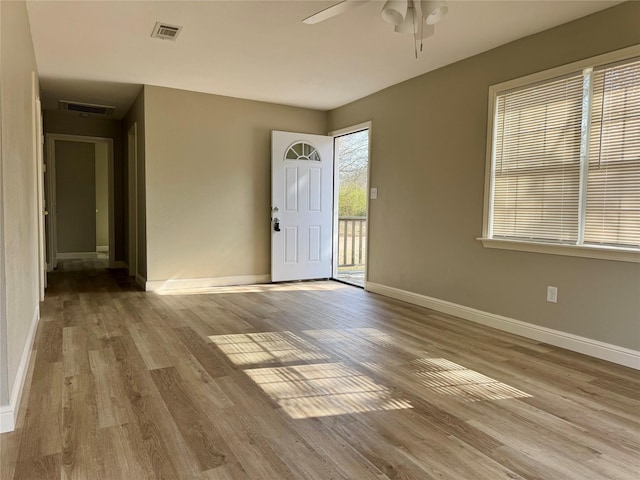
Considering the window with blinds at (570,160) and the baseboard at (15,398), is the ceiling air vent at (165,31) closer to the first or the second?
the baseboard at (15,398)

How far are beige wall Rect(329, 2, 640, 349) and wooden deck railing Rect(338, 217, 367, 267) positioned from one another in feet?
5.68

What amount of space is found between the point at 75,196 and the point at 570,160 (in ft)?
27.3

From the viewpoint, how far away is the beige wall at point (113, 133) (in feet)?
22.2

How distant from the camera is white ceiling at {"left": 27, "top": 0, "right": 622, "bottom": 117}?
10.1ft

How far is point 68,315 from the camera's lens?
4039 mm

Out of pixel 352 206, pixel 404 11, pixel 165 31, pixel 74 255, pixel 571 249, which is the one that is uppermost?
pixel 165 31

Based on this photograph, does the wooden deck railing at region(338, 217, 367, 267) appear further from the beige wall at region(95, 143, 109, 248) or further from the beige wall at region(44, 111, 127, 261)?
the beige wall at region(95, 143, 109, 248)

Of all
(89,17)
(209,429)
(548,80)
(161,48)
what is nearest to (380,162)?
(548,80)

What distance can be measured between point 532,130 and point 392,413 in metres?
2.59

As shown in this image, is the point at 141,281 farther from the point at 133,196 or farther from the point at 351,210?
the point at 351,210

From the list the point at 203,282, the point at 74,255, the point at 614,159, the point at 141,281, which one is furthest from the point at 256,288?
the point at 74,255

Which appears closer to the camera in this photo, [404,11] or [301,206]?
[404,11]

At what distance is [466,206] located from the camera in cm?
407

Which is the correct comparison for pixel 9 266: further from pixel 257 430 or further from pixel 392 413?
pixel 392 413
